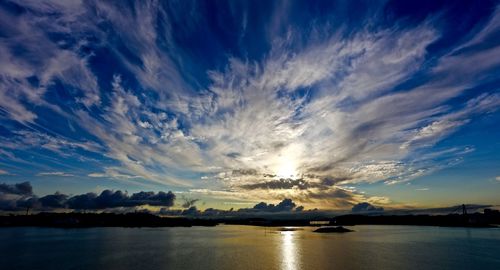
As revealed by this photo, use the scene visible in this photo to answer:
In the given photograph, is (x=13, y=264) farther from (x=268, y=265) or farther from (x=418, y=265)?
(x=418, y=265)

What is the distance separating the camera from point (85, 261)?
219 feet

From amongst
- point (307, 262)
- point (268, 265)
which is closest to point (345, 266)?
point (307, 262)

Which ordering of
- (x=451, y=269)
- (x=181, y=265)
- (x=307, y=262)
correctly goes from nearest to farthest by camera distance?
(x=451, y=269)
(x=181, y=265)
(x=307, y=262)

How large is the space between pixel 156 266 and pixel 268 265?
23.8 metres

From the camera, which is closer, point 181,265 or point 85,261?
point 181,265

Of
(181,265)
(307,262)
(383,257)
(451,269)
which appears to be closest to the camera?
(451,269)

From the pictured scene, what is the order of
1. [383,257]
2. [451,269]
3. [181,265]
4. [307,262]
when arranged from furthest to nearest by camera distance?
1. [383,257]
2. [307,262]
3. [181,265]
4. [451,269]

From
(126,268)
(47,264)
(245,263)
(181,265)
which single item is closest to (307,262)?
(245,263)

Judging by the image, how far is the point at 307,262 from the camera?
218ft

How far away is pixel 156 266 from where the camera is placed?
198 ft

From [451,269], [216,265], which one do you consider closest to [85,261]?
[216,265]

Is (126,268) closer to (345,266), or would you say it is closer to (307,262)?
(307,262)

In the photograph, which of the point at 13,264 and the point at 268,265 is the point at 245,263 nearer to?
the point at 268,265

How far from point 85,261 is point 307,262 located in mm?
51258
